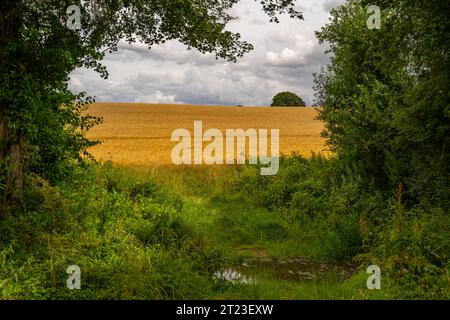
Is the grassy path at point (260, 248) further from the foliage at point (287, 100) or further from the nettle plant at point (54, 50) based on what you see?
the foliage at point (287, 100)

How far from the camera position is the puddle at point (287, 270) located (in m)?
10.5

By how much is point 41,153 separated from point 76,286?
4151 mm

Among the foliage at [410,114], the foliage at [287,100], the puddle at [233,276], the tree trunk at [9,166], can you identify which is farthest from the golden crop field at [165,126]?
the foliage at [287,100]

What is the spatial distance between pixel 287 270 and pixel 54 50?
6.82 meters

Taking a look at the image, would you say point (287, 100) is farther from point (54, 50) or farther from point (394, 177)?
point (54, 50)

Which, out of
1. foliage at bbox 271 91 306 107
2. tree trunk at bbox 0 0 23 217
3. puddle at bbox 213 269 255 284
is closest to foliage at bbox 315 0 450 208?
puddle at bbox 213 269 255 284

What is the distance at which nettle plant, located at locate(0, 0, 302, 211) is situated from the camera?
9523 mm

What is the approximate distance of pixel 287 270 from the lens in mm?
11219

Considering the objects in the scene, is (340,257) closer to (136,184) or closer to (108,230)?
(108,230)

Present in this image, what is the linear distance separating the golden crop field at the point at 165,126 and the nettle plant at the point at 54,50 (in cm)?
1323

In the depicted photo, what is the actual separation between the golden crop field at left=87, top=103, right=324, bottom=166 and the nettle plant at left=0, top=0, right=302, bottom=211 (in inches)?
521

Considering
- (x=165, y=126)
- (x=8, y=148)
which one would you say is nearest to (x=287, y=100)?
(x=165, y=126)
